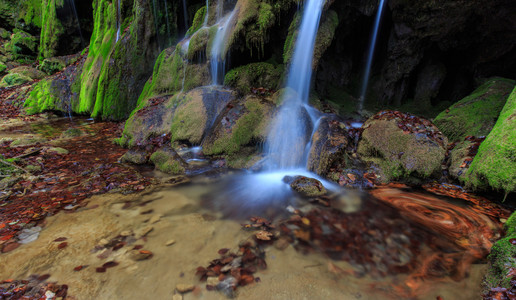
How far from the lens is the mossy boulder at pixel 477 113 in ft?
17.1

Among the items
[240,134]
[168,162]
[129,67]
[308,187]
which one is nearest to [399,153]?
[308,187]

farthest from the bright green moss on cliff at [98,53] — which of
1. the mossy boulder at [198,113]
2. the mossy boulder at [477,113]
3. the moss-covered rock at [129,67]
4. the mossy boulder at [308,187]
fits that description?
the mossy boulder at [477,113]

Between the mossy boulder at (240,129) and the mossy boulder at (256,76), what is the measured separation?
126 cm

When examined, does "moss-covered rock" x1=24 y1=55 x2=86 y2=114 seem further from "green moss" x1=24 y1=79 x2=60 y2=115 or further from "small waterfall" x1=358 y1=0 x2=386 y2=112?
"small waterfall" x1=358 y1=0 x2=386 y2=112

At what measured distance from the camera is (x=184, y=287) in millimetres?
2143

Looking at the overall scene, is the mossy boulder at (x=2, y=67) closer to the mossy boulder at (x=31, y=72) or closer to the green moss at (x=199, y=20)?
the mossy boulder at (x=31, y=72)

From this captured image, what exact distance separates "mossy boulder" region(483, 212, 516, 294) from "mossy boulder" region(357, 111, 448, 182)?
2.31 metres

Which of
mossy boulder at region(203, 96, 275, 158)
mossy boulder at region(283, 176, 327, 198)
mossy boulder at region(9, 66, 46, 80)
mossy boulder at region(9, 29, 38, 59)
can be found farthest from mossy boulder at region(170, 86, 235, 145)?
mossy boulder at region(9, 29, 38, 59)

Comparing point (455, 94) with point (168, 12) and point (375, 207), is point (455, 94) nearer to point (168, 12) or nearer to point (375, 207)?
point (375, 207)

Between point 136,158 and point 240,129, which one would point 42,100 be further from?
point 240,129

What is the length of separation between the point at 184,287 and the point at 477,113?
7.55m

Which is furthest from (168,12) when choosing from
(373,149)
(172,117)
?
(373,149)

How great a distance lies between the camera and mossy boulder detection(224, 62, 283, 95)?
723 centimetres

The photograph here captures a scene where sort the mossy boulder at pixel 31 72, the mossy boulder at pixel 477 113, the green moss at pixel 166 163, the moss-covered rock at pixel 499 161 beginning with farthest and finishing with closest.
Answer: the mossy boulder at pixel 31 72, the mossy boulder at pixel 477 113, the green moss at pixel 166 163, the moss-covered rock at pixel 499 161
